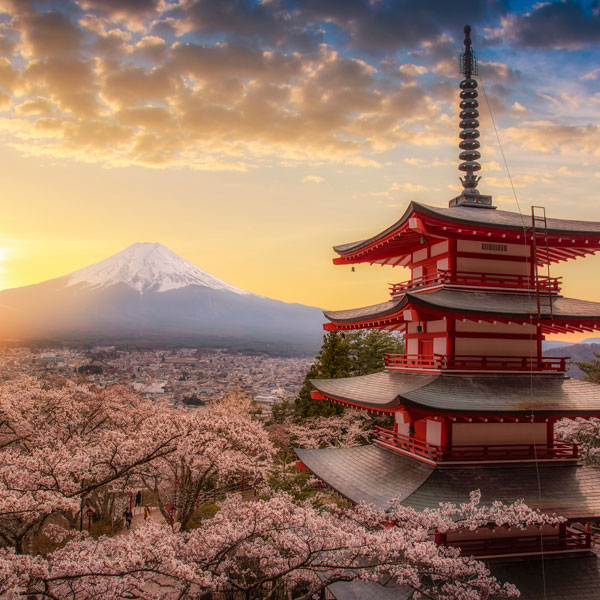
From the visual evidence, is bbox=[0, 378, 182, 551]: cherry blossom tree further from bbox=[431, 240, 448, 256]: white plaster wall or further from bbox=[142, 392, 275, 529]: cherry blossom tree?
bbox=[431, 240, 448, 256]: white plaster wall

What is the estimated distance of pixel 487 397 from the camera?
1096 cm

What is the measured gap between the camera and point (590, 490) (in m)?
10.8

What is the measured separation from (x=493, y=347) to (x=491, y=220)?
307 cm

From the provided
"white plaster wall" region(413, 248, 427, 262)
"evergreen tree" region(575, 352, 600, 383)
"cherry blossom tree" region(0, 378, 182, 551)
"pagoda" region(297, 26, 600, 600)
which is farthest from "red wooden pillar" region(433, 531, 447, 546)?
"evergreen tree" region(575, 352, 600, 383)

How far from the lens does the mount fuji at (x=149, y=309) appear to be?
89250 mm

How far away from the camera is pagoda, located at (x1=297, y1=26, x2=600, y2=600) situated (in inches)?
408

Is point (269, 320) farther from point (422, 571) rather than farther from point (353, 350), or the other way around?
point (422, 571)

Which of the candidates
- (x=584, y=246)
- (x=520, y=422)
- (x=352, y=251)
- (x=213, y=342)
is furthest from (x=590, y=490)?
(x=213, y=342)

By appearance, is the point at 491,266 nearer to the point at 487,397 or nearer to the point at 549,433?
the point at 487,397

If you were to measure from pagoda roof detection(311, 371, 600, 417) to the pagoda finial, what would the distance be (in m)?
5.22

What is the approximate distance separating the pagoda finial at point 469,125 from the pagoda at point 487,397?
613 mm

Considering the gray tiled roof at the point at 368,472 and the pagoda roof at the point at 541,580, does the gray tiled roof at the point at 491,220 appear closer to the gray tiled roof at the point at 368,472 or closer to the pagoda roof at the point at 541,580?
the gray tiled roof at the point at 368,472

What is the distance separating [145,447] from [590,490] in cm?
965

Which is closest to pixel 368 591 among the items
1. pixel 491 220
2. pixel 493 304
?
pixel 493 304
